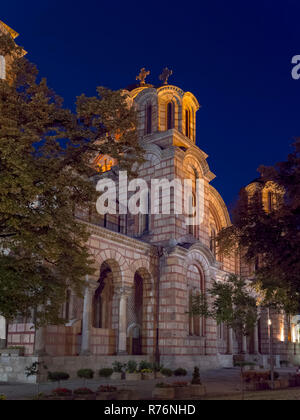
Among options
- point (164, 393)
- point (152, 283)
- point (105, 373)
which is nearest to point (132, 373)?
point (105, 373)

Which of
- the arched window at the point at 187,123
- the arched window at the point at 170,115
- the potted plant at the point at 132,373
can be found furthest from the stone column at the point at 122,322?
the arched window at the point at 187,123

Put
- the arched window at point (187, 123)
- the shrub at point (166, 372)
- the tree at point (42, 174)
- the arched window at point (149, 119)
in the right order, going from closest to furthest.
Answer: the tree at point (42, 174) < the shrub at point (166, 372) < the arched window at point (149, 119) < the arched window at point (187, 123)

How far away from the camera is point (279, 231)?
20828mm

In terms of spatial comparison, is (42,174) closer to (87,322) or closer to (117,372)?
(87,322)

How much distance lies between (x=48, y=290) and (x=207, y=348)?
19.3 meters

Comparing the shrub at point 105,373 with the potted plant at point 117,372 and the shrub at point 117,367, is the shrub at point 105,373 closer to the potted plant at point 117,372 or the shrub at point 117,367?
the potted plant at point 117,372

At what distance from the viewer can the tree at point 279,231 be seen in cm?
1988

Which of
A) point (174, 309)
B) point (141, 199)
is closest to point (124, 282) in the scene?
point (174, 309)

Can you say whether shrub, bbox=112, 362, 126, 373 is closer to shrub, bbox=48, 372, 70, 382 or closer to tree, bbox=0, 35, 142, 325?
shrub, bbox=48, 372, 70, 382

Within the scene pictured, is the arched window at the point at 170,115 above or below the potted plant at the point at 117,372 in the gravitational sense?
above

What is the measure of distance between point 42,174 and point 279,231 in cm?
1166

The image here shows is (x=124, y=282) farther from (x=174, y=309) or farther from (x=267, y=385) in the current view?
(x=267, y=385)

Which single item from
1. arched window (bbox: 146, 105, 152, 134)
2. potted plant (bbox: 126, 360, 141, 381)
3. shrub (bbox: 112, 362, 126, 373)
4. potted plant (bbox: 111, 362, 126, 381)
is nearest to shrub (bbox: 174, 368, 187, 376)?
potted plant (bbox: 126, 360, 141, 381)

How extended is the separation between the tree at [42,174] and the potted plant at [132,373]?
29.5 ft
